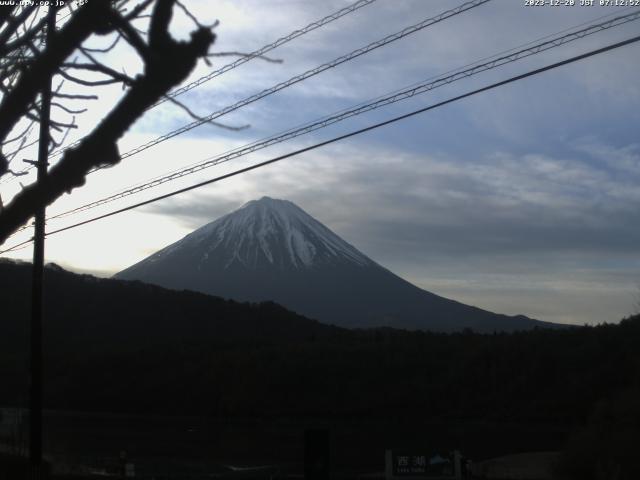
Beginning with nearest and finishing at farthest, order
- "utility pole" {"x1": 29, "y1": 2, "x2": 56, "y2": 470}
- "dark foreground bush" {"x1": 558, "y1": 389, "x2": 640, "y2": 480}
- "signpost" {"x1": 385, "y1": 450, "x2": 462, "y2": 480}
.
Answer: "signpost" {"x1": 385, "y1": 450, "x2": 462, "y2": 480} < "utility pole" {"x1": 29, "y1": 2, "x2": 56, "y2": 470} < "dark foreground bush" {"x1": 558, "y1": 389, "x2": 640, "y2": 480}

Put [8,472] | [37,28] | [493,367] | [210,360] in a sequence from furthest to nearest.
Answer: [210,360]
[493,367]
[8,472]
[37,28]

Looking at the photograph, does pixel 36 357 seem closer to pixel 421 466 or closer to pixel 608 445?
pixel 421 466

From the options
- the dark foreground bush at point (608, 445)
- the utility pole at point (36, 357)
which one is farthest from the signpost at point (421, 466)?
the utility pole at point (36, 357)

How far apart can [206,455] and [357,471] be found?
350 inches

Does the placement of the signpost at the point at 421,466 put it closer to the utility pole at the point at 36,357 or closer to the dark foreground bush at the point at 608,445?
the dark foreground bush at the point at 608,445

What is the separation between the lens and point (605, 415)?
26.5 meters

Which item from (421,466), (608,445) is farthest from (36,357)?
(608,445)

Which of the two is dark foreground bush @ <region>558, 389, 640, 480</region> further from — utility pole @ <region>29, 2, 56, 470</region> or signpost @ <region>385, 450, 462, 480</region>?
utility pole @ <region>29, 2, 56, 470</region>

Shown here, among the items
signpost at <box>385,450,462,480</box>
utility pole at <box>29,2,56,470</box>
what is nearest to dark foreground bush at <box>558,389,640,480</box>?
signpost at <box>385,450,462,480</box>

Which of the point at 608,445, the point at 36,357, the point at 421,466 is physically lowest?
the point at 608,445

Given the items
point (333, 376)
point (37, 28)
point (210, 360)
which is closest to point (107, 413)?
point (210, 360)

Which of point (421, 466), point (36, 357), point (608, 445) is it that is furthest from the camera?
point (608, 445)

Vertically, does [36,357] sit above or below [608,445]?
above

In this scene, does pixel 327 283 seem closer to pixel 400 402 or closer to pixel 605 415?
pixel 400 402
